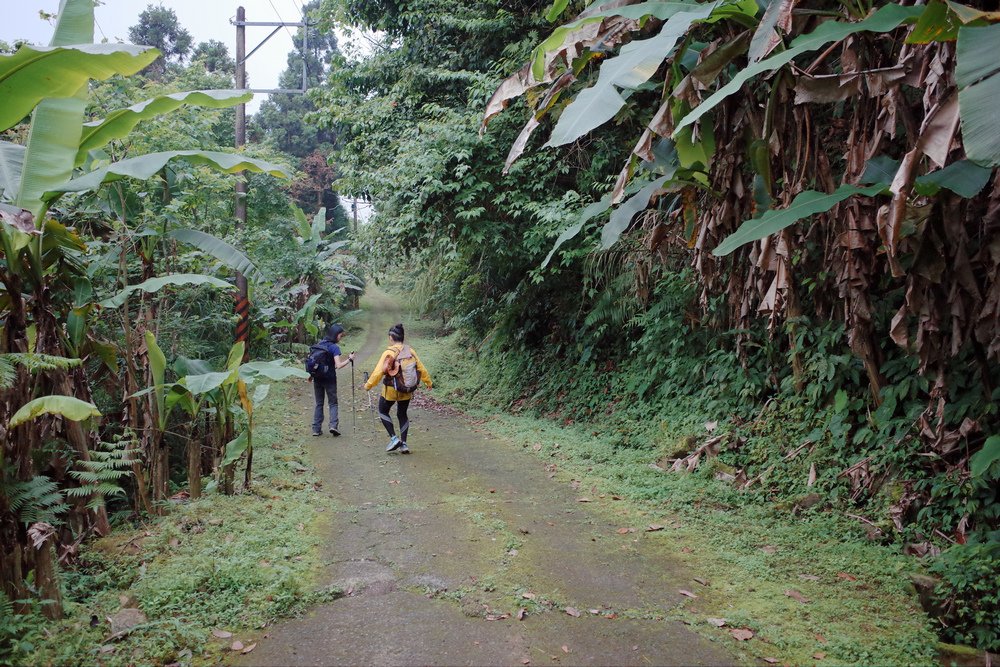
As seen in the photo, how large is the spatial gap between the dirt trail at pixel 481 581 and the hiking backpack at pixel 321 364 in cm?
234

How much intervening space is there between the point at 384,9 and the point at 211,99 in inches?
398

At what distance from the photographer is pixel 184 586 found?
429 cm

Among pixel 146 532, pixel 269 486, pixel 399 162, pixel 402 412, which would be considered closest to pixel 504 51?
pixel 399 162

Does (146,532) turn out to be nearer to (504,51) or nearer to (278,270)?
(504,51)

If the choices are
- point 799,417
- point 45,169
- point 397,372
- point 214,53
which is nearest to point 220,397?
point 397,372

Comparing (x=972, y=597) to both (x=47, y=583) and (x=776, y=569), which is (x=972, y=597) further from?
(x=47, y=583)

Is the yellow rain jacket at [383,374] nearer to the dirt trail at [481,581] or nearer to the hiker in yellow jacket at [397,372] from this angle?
the hiker in yellow jacket at [397,372]

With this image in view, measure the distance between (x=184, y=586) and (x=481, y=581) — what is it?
199cm

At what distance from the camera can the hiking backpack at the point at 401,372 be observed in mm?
8633

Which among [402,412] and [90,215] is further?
[402,412]

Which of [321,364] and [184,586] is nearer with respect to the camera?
[184,586]

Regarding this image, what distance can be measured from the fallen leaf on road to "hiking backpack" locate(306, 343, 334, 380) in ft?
23.5

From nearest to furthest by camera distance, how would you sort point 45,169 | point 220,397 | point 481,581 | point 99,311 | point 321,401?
point 45,169 < point 481,581 < point 99,311 < point 220,397 < point 321,401

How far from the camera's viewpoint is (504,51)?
10930mm
